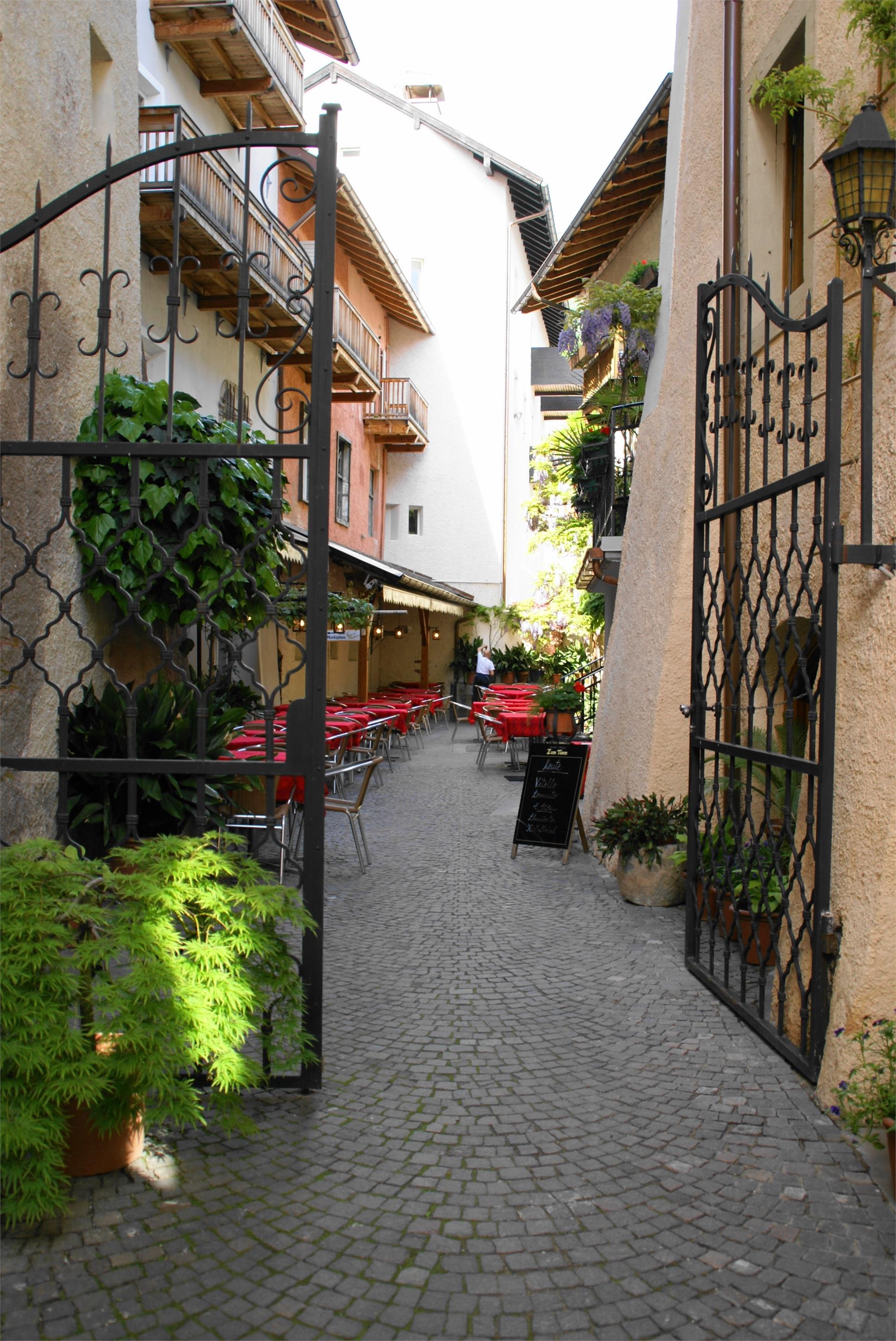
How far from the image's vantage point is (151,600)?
20.2ft

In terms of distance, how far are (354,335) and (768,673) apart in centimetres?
1442

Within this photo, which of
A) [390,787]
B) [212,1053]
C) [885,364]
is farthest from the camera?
[390,787]

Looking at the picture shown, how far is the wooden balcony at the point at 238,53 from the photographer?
38.0ft

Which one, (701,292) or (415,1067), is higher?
(701,292)

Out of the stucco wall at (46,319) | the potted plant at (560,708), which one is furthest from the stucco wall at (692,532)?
the potted plant at (560,708)

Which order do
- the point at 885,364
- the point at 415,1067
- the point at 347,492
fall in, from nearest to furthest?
the point at 885,364 < the point at 415,1067 < the point at 347,492

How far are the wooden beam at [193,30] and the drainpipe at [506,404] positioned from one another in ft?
57.2

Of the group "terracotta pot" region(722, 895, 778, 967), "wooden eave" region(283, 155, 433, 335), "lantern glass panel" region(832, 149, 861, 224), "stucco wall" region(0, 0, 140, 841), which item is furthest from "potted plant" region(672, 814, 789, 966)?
"wooden eave" region(283, 155, 433, 335)

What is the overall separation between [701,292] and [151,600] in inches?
145

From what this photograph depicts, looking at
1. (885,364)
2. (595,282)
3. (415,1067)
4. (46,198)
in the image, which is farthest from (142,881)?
(595,282)

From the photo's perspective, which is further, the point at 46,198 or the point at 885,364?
the point at 46,198

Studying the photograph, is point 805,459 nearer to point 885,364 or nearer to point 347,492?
point 885,364

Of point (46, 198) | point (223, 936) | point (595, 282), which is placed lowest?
point (223, 936)

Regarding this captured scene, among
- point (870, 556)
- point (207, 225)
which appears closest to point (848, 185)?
point (870, 556)
